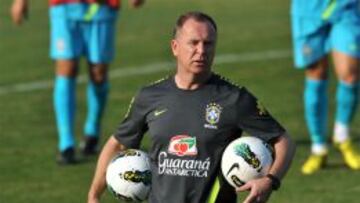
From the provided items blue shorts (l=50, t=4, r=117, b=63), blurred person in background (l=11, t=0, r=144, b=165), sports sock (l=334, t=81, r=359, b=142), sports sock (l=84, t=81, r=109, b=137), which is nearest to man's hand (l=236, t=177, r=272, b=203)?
sports sock (l=334, t=81, r=359, b=142)

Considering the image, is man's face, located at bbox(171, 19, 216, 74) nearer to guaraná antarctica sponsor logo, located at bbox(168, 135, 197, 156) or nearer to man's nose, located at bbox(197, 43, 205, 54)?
man's nose, located at bbox(197, 43, 205, 54)

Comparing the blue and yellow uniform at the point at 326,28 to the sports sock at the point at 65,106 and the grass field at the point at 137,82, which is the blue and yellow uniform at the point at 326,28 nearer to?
the grass field at the point at 137,82

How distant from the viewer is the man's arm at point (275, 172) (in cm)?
647

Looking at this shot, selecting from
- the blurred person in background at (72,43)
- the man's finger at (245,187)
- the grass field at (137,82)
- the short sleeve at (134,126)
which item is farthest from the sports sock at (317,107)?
the man's finger at (245,187)

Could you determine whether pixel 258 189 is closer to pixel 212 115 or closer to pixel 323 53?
pixel 212 115

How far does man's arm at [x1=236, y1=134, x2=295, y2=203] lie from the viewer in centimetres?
647

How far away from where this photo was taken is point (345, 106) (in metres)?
11.7

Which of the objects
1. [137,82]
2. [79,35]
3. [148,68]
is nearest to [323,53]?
[79,35]

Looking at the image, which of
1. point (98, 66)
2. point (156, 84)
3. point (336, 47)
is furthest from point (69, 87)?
point (156, 84)

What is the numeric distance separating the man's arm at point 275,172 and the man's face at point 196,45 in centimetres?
60

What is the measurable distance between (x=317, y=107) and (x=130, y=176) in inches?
190

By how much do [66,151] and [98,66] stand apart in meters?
0.94

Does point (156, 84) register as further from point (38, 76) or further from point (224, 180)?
point (38, 76)

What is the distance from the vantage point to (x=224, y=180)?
6.88 m
